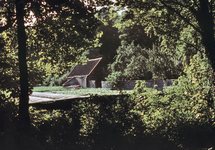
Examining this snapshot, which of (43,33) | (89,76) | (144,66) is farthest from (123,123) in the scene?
(89,76)

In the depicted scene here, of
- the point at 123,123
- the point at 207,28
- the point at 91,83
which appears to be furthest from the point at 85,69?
the point at 123,123

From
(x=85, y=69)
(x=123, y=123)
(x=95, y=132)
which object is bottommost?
(x=95, y=132)

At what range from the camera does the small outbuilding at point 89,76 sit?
33.6 m

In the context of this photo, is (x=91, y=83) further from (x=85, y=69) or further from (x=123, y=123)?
(x=123, y=123)

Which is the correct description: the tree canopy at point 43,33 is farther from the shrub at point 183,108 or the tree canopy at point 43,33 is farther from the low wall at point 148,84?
the low wall at point 148,84

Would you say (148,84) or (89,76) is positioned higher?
(89,76)

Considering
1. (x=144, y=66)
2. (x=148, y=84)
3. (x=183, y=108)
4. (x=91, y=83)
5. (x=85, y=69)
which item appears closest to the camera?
(x=183, y=108)

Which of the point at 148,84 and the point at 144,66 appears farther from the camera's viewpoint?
the point at 144,66

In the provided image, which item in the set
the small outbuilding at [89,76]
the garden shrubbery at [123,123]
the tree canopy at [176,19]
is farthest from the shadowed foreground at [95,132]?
the small outbuilding at [89,76]

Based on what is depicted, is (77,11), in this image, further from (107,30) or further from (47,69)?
(107,30)

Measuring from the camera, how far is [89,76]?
33438 millimetres

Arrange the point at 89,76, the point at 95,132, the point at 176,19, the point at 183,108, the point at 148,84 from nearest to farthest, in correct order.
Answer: the point at 95,132
the point at 183,108
the point at 176,19
the point at 148,84
the point at 89,76

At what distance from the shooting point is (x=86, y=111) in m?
6.77

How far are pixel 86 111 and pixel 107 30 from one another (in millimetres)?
40826
